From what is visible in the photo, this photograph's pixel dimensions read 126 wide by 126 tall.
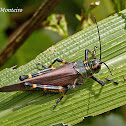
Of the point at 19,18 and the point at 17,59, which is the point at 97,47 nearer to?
the point at 17,59

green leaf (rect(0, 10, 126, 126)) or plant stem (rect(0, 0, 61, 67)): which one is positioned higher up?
plant stem (rect(0, 0, 61, 67))

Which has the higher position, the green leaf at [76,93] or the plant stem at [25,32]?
the plant stem at [25,32]

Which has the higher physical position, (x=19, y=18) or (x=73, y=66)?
(x=19, y=18)

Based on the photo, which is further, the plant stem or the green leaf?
the plant stem

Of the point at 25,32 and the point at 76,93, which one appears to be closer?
the point at 76,93

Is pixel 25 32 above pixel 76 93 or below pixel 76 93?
above

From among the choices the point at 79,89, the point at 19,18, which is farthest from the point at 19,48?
the point at 79,89

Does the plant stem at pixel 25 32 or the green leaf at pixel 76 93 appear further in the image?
the plant stem at pixel 25 32

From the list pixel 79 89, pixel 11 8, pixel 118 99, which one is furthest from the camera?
pixel 11 8
